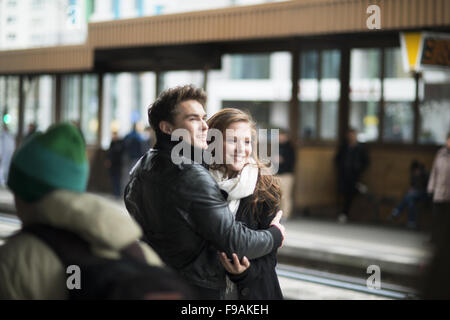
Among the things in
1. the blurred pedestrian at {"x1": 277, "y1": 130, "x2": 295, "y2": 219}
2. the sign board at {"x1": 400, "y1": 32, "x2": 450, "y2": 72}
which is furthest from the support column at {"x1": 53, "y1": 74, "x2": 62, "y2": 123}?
the sign board at {"x1": 400, "y1": 32, "x2": 450, "y2": 72}

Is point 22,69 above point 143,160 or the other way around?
above

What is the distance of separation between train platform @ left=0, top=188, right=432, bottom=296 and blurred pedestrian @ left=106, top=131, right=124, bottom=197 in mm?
5589

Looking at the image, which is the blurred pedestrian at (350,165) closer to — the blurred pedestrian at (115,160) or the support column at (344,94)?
the support column at (344,94)

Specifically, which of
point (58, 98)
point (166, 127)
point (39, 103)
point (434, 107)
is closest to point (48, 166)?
point (166, 127)

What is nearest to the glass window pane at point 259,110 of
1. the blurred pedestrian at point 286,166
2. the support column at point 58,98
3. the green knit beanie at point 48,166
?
the blurred pedestrian at point 286,166

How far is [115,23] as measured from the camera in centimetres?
1541

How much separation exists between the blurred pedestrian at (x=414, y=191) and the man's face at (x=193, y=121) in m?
9.58

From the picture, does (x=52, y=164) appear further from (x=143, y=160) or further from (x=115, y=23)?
(x=115, y=23)

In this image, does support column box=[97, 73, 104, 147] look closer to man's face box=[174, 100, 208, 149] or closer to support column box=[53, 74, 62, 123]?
support column box=[53, 74, 62, 123]

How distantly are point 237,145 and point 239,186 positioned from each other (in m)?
0.23

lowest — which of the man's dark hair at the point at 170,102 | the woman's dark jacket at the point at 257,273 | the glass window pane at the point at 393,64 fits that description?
the woman's dark jacket at the point at 257,273

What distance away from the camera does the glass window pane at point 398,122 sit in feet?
41.8
